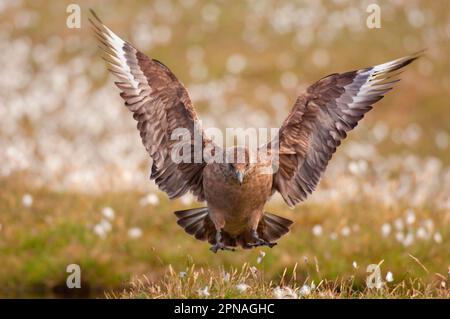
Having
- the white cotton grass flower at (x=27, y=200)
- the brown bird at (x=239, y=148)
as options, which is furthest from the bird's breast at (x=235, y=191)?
the white cotton grass flower at (x=27, y=200)

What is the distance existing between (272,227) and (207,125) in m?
6.90

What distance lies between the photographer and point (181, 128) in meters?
6.55

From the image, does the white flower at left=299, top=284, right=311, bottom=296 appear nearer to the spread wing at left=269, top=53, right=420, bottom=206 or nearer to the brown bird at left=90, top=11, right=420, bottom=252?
the brown bird at left=90, top=11, right=420, bottom=252

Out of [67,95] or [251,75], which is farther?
[251,75]

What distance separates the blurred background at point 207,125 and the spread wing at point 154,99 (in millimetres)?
970

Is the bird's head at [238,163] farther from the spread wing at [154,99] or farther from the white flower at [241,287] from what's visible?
the white flower at [241,287]

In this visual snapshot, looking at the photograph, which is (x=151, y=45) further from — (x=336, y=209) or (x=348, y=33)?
(x=336, y=209)

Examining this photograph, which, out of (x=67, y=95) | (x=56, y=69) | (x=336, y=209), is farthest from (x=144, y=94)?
(x=56, y=69)

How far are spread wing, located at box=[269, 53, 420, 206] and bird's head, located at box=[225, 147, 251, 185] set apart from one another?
39 cm

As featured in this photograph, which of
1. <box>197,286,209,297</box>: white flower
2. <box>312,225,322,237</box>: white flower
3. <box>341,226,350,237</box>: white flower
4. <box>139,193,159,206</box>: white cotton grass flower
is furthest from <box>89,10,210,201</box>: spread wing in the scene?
<box>341,226,350,237</box>: white flower

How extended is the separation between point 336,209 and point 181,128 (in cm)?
335

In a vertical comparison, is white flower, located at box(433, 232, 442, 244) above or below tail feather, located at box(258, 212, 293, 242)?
below

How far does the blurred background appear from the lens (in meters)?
8.30
